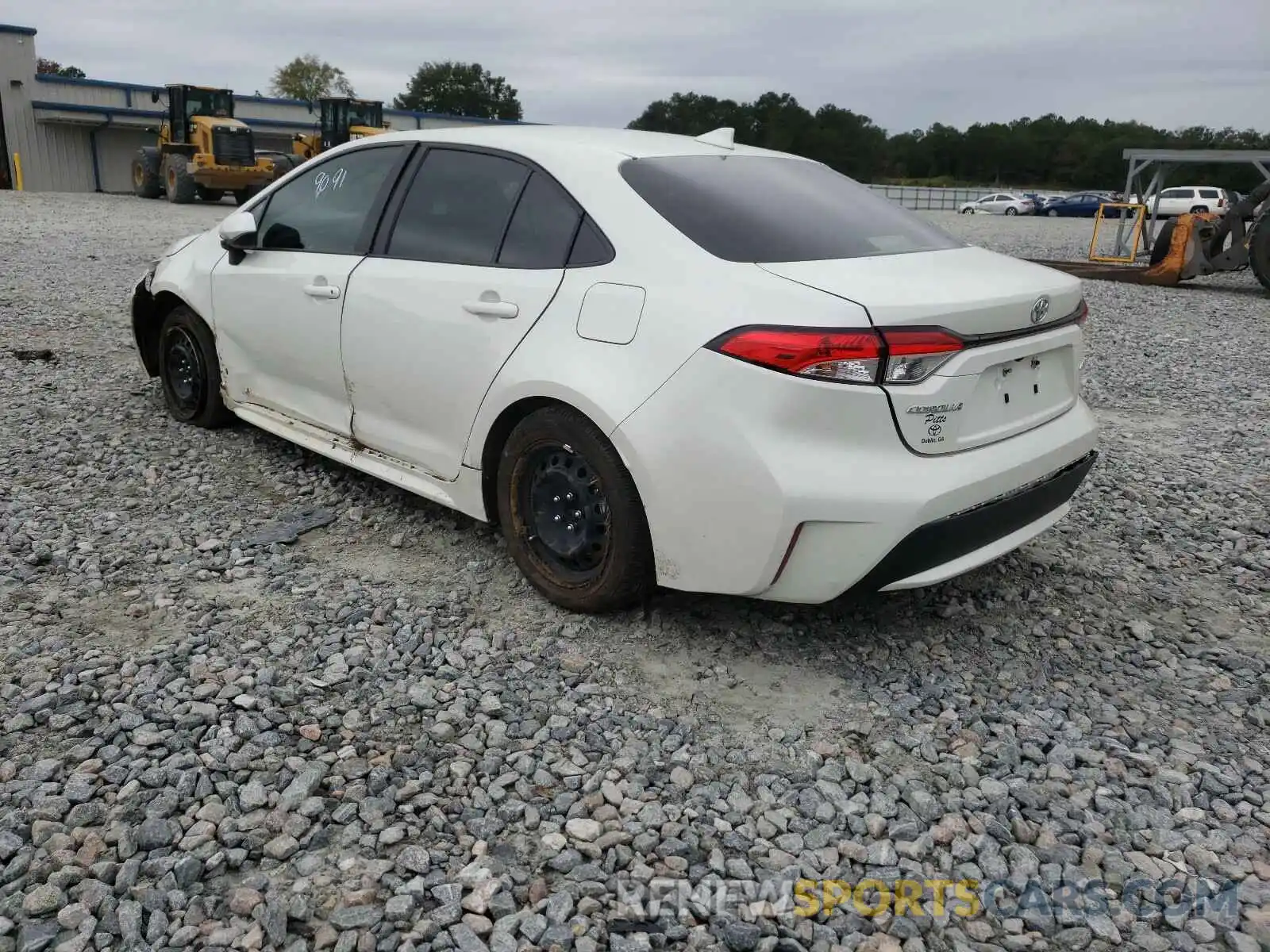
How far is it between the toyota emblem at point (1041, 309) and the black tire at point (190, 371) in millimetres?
3858

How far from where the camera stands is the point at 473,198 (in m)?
3.81

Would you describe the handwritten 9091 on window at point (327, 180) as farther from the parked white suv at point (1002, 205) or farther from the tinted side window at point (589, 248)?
the parked white suv at point (1002, 205)

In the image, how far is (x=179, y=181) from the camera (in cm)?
2505

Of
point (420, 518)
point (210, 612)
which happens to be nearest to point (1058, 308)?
point (420, 518)

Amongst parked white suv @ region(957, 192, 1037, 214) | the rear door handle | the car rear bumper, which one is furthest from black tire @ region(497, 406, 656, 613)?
parked white suv @ region(957, 192, 1037, 214)

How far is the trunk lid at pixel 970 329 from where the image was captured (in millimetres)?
2871

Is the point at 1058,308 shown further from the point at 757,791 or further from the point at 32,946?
the point at 32,946

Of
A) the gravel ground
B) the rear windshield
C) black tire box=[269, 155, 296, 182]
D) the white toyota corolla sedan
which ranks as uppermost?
black tire box=[269, 155, 296, 182]

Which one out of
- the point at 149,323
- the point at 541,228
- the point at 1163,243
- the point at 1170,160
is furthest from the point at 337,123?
the point at 541,228

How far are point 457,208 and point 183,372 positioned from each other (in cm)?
241

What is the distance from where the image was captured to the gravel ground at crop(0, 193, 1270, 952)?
7.32 feet

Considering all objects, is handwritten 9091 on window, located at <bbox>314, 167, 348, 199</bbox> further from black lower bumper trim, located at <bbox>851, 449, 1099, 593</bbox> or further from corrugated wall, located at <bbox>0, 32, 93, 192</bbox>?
corrugated wall, located at <bbox>0, 32, 93, 192</bbox>

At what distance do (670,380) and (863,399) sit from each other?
0.56 m

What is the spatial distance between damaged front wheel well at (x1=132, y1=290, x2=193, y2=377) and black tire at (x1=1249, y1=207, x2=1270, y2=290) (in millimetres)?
12607
